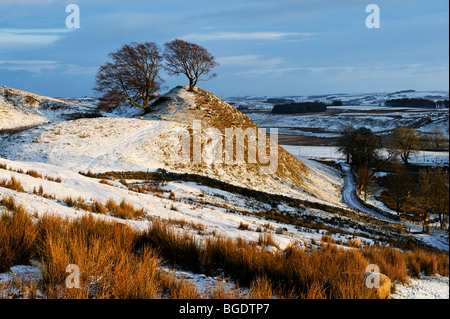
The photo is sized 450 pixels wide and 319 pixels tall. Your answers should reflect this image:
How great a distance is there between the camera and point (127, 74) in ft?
138

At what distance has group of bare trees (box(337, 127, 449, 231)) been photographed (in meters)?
32.8

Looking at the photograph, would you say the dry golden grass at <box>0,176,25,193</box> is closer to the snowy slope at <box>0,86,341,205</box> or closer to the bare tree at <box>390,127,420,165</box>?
the snowy slope at <box>0,86,341,205</box>

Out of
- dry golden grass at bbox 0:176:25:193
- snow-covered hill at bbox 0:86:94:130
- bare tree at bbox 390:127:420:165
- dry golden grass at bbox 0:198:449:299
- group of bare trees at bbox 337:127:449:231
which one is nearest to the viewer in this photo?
dry golden grass at bbox 0:198:449:299

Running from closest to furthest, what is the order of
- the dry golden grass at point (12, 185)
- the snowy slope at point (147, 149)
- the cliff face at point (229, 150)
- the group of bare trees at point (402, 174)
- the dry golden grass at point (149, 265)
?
the dry golden grass at point (149, 265), the dry golden grass at point (12, 185), the snowy slope at point (147, 149), the cliff face at point (229, 150), the group of bare trees at point (402, 174)

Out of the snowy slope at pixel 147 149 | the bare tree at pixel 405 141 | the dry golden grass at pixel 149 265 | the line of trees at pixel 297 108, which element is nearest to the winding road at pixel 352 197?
the snowy slope at pixel 147 149

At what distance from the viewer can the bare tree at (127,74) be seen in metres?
41.5

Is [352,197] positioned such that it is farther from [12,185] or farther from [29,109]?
[29,109]

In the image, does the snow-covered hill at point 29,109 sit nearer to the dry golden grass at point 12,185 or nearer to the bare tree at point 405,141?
the dry golden grass at point 12,185

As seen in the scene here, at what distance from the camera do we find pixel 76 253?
151 inches

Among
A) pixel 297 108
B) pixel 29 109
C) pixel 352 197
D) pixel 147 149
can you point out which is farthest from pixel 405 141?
pixel 297 108

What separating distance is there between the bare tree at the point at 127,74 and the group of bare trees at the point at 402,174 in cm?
3710

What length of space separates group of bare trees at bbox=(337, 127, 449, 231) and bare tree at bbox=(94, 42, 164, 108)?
37.1 m

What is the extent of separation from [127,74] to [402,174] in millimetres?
42986

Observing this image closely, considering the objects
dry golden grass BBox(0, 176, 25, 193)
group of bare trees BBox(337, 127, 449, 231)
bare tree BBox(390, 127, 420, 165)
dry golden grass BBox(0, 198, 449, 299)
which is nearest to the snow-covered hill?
dry golden grass BBox(0, 176, 25, 193)
